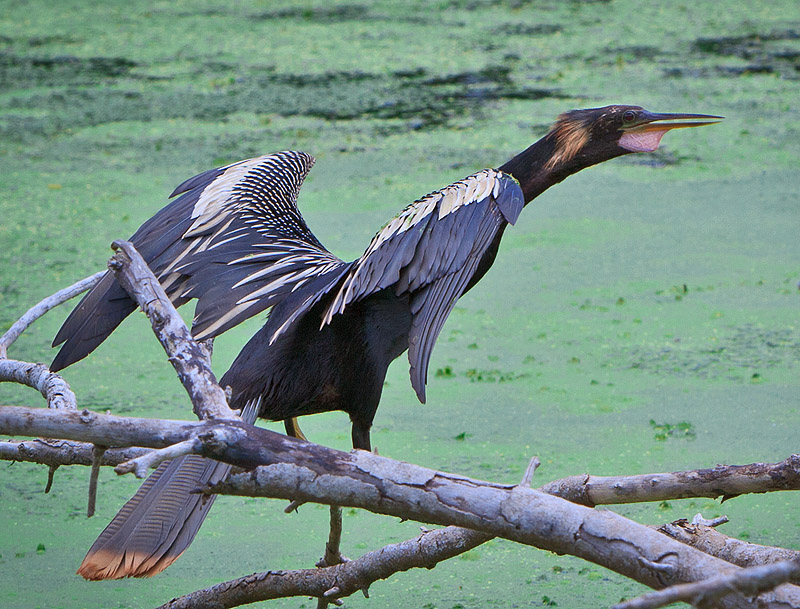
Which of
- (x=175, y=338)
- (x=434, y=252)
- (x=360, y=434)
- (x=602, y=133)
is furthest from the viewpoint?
(x=602, y=133)

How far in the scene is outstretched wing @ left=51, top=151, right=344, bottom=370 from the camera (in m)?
1.87

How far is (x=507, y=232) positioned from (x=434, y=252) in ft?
7.90

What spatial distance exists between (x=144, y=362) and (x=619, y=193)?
2.22 metres

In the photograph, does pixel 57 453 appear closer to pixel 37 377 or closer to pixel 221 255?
pixel 37 377

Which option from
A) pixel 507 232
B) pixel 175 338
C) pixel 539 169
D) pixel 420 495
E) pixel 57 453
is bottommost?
pixel 507 232

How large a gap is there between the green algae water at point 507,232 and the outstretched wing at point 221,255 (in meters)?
0.63

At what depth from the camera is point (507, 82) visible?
580cm

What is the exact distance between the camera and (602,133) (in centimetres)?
217

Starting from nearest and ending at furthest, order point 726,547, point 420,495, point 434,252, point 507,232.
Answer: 1. point 420,495
2. point 726,547
3. point 434,252
4. point 507,232

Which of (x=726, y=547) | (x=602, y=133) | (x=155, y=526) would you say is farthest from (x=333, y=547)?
(x=602, y=133)

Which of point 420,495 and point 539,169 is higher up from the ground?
point 539,169

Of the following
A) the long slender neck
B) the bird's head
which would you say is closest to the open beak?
the bird's head

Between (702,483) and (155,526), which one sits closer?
(702,483)

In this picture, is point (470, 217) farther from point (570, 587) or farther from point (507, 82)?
point (507, 82)
